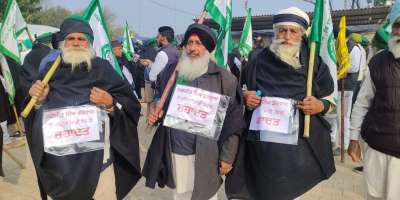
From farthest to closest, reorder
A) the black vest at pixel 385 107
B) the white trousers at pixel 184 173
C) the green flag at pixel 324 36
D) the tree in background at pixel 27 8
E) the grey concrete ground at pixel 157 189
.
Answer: the tree in background at pixel 27 8
the grey concrete ground at pixel 157 189
the green flag at pixel 324 36
the white trousers at pixel 184 173
the black vest at pixel 385 107

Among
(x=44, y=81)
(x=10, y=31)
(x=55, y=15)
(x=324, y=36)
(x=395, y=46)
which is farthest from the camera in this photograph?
(x=55, y=15)

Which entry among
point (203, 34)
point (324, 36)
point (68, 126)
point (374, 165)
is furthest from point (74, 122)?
point (374, 165)

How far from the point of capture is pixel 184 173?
3559 mm

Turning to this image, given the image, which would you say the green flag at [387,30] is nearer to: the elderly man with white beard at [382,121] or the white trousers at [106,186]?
the elderly man with white beard at [382,121]

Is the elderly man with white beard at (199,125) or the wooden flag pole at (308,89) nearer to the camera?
the wooden flag pole at (308,89)

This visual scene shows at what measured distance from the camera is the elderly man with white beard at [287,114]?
3413 millimetres

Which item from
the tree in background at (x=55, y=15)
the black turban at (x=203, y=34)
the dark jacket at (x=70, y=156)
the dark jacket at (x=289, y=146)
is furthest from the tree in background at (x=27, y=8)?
the dark jacket at (x=289, y=146)

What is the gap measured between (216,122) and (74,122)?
1071 millimetres

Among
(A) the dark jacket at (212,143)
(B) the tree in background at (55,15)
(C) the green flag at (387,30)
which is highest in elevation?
(B) the tree in background at (55,15)

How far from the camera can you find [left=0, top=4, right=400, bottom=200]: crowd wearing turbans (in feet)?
10.9

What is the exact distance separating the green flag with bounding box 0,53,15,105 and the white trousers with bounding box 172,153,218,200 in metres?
3.00

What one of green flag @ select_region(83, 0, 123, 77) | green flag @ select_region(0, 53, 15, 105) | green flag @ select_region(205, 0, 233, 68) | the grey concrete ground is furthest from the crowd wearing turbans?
green flag @ select_region(0, 53, 15, 105)

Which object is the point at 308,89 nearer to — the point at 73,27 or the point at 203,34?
the point at 203,34

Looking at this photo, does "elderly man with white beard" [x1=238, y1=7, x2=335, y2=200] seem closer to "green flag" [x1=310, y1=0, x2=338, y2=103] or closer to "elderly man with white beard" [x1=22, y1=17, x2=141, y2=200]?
"green flag" [x1=310, y1=0, x2=338, y2=103]
